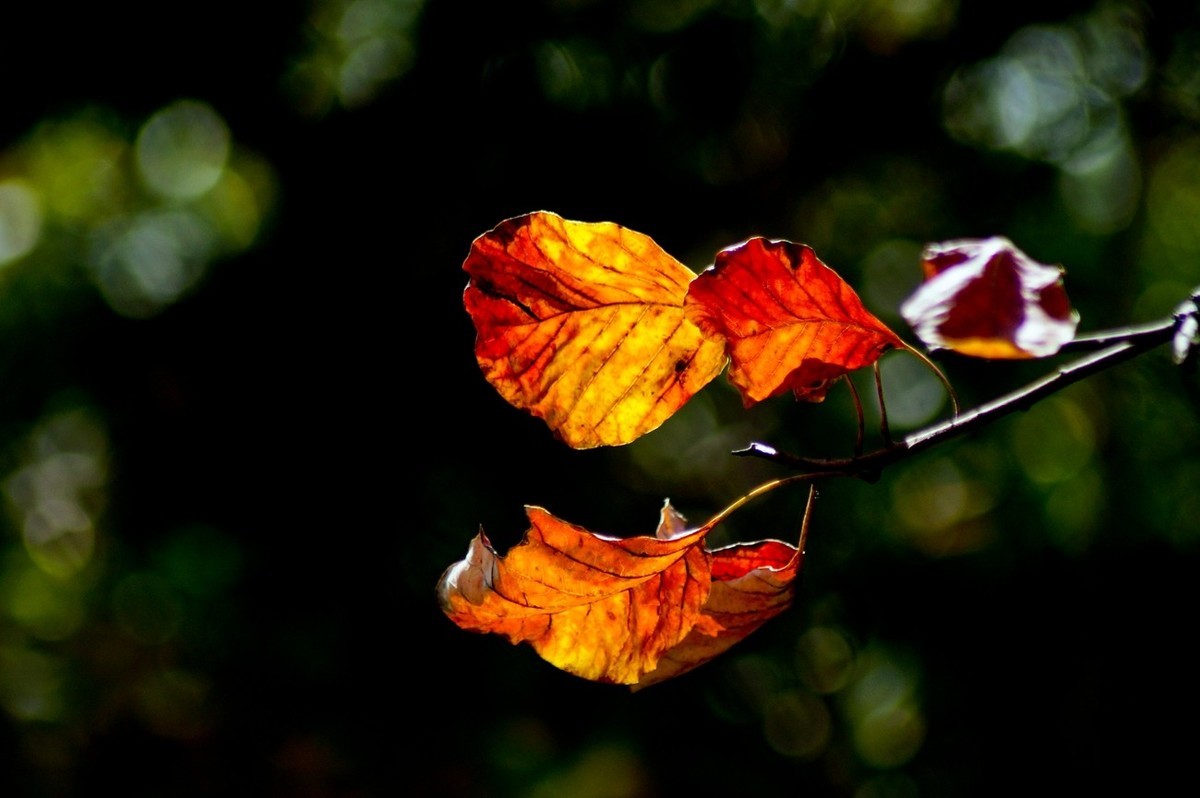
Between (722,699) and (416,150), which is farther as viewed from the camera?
(722,699)

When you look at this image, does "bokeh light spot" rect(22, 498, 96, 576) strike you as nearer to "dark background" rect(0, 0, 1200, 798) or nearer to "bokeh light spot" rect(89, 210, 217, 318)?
"dark background" rect(0, 0, 1200, 798)

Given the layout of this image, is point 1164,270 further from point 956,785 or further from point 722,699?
point 722,699

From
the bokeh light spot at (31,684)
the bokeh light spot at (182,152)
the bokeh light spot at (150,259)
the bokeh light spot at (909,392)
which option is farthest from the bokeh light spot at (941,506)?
the bokeh light spot at (31,684)

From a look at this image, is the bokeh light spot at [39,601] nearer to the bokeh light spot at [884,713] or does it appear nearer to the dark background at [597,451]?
the dark background at [597,451]

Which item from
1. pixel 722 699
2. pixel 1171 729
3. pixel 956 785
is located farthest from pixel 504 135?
pixel 1171 729

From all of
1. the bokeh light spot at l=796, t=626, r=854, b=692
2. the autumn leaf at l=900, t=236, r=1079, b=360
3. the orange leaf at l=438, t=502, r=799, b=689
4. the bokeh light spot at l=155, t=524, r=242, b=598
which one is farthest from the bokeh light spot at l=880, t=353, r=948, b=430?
the autumn leaf at l=900, t=236, r=1079, b=360

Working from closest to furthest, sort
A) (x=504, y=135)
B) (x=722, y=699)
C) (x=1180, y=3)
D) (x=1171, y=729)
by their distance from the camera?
(x=504, y=135), (x=722, y=699), (x=1171, y=729), (x=1180, y=3)
